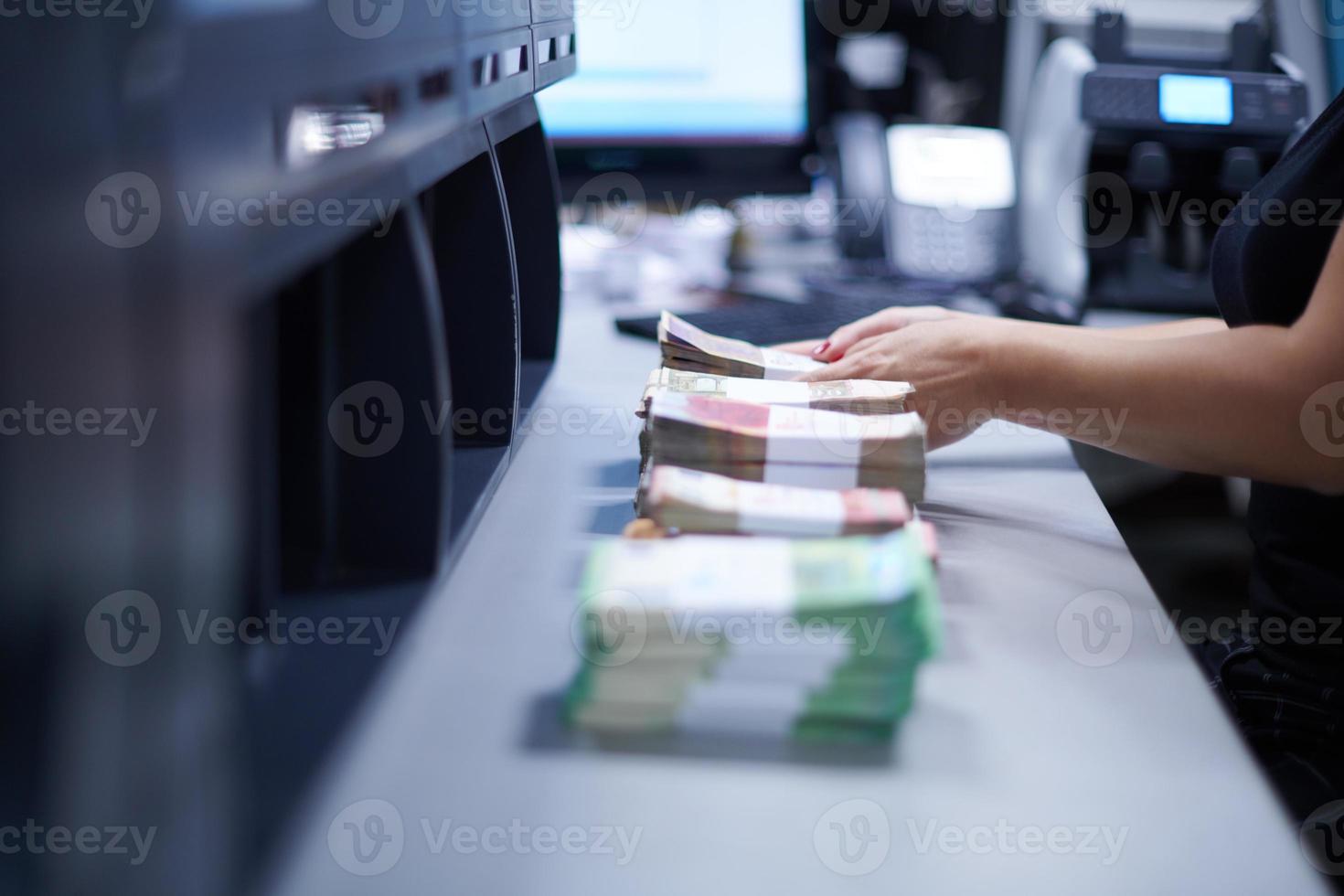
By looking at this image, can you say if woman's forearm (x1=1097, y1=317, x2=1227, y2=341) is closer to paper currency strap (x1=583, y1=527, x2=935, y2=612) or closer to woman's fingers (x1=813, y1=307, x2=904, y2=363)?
woman's fingers (x1=813, y1=307, x2=904, y2=363)

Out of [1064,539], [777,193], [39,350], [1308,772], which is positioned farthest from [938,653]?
[777,193]

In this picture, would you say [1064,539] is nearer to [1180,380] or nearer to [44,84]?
[1180,380]

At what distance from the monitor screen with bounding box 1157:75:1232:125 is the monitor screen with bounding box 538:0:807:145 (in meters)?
0.52

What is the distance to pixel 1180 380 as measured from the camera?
87 cm

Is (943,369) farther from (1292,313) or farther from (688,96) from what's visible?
(688,96)

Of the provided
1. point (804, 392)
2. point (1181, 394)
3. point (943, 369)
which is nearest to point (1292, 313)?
point (1181, 394)

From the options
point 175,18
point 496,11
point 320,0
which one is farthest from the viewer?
point 496,11

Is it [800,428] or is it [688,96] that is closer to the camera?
[800,428]

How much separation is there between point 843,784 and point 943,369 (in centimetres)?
45

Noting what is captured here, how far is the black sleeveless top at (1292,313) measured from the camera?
895 mm

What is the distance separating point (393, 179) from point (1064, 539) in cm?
59

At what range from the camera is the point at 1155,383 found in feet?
2.89

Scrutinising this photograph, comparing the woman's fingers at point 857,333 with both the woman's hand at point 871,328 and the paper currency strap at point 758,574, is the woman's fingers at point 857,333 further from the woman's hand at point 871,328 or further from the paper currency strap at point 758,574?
the paper currency strap at point 758,574

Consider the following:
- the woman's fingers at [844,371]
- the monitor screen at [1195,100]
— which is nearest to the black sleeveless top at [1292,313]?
the woman's fingers at [844,371]
